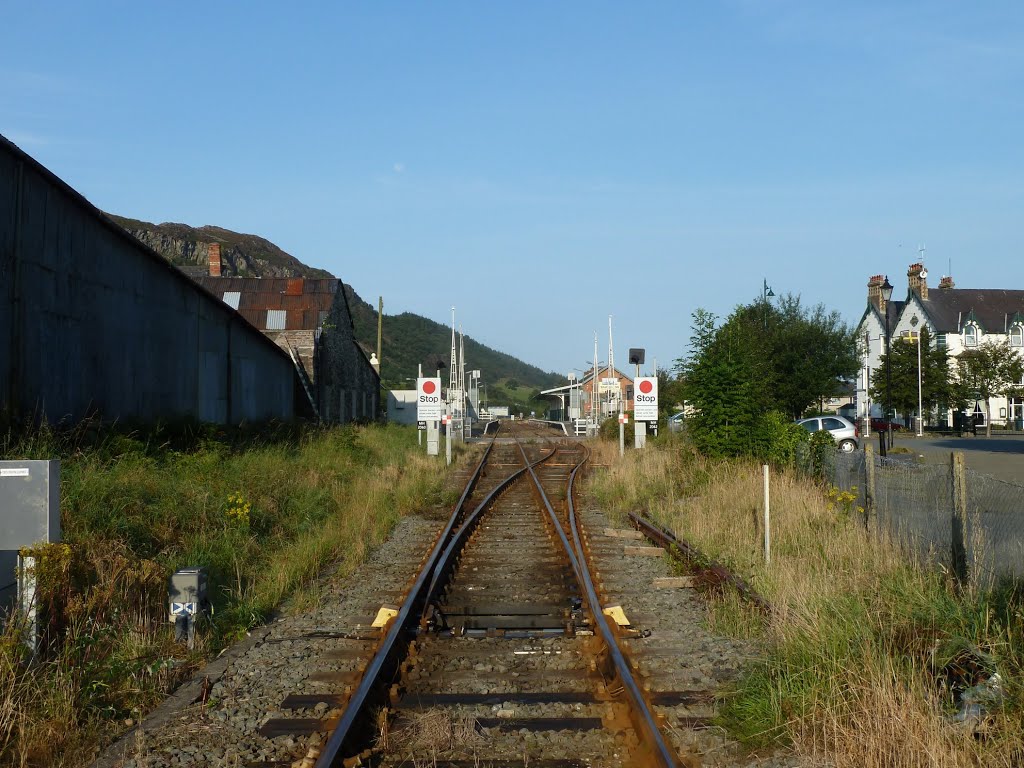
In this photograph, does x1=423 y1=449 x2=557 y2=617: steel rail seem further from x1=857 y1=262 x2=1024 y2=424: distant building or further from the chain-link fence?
x1=857 y1=262 x2=1024 y2=424: distant building

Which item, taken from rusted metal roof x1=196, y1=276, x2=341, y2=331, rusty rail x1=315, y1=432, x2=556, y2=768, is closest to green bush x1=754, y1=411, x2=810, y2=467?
rusty rail x1=315, y1=432, x2=556, y2=768

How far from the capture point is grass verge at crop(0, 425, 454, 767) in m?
5.70

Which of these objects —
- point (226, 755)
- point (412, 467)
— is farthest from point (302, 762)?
point (412, 467)

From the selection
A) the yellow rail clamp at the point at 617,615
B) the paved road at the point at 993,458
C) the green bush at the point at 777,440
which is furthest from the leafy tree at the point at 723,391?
the yellow rail clamp at the point at 617,615

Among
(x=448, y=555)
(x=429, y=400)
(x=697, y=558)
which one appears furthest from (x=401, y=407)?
(x=697, y=558)

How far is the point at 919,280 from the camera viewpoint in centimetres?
7581

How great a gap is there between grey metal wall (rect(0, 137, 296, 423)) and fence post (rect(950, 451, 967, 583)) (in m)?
11.9

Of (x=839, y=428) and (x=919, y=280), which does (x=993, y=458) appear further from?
(x=919, y=280)

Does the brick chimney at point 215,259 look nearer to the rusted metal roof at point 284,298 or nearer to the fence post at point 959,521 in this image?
the rusted metal roof at point 284,298

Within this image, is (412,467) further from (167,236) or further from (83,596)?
(167,236)

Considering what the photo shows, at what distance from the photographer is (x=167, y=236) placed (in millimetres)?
175625

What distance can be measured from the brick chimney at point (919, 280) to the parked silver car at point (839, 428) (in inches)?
1834

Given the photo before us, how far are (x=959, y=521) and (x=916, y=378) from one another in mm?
54004

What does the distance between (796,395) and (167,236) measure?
154 metres
